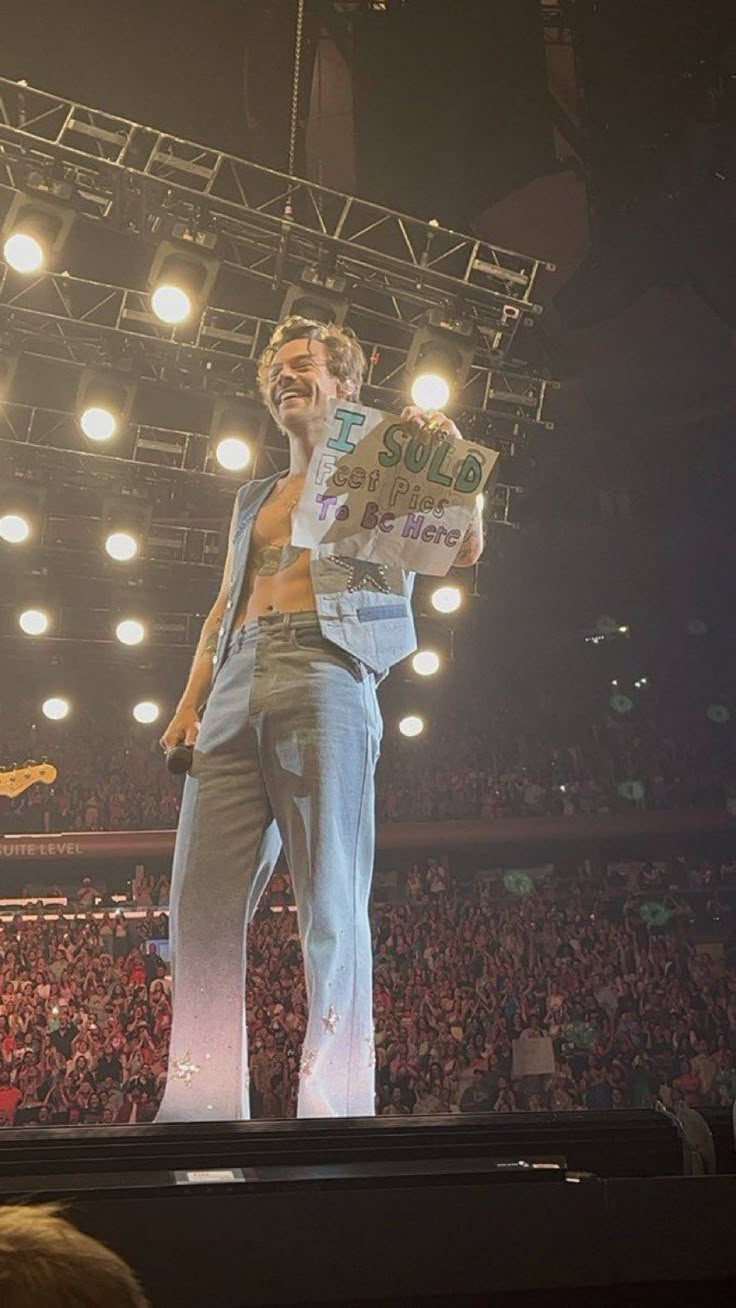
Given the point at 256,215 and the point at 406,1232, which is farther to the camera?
the point at 256,215

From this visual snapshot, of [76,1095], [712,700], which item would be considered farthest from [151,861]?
[712,700]

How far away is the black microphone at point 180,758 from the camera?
3484 millimetres

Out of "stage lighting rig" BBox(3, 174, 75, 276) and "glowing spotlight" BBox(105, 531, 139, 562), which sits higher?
"stage lighting rig" BBox(3, 174, 75, 276)

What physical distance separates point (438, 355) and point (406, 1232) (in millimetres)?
6871

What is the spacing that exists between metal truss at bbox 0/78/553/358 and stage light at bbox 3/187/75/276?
0.10 meters

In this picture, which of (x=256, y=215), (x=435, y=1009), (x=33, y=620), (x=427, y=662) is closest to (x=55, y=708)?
(x=33, y=620)

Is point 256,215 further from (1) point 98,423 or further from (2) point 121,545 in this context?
(2) point 121,545

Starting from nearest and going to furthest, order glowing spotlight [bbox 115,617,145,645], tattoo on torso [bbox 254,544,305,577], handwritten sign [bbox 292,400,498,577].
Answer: handwritten sign [bbox 292,400,498,577] < tattoo on torso [bbox 254,544,305,577] < glowing spotlight [bbox 115,617,145,645]

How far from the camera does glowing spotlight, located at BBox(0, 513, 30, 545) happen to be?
9.20m

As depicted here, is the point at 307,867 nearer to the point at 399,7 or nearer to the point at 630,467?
the point at 399,7

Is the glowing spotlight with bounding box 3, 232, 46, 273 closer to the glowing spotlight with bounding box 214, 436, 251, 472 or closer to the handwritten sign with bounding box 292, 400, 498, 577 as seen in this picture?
the glowing spotlight with bounding box 214, 436, 251, 472

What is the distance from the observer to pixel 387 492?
3.42 meters

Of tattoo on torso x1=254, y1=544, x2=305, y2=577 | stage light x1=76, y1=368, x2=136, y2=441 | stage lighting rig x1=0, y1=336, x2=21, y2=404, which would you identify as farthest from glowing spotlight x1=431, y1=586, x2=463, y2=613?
tattoo on torso x1=254, y1=544, x2=305, y2=577

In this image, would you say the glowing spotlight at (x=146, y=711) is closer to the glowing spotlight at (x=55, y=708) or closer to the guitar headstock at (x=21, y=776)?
the glowing spotlight at (x=55, y=708)
